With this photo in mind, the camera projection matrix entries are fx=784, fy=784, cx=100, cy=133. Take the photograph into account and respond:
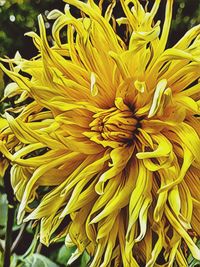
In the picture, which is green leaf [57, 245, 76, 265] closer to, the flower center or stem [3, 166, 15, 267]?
stem [3, 166, 15, 267]

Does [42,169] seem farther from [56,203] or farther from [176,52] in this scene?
[176,52]

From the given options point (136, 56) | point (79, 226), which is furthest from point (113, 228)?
point (136, 56)

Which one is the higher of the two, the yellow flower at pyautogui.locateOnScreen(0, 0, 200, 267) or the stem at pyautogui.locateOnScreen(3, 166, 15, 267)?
the yellow flower at pyautogui.locateOnScreen(0, 0, 200, 267)

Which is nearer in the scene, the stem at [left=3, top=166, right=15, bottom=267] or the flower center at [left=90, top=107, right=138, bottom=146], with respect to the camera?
the flower center at [left=90, top=107, right=138, bottom=146]

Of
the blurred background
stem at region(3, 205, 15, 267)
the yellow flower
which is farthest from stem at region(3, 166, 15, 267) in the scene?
the blurred background

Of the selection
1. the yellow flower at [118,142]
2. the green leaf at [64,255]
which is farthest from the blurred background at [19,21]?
the yellow flower at [118,142]

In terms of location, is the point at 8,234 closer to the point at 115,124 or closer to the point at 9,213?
the point at 9,213

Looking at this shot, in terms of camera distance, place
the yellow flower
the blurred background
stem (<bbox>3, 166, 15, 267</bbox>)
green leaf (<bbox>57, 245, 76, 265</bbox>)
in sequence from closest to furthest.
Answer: the yellow flower, stem (<bbox>3, 166, 15, 267</bbox>), green leaf (<bbox>57, 245, 76, 265</bbox>), the blurred background
